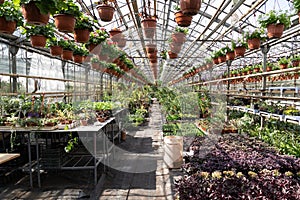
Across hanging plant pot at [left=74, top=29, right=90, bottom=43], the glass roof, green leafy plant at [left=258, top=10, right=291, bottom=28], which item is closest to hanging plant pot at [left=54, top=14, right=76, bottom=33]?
hanging plant pot at [left=74, top=29, right=90, bottom=43]

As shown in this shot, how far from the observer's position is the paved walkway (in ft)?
11.5

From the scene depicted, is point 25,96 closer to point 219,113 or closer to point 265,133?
point 265,133

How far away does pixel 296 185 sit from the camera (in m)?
2.42

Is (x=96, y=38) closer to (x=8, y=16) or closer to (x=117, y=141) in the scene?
(x=8, y=16)

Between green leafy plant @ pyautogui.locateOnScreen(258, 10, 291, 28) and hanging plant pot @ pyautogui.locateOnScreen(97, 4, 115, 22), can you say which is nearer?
hanging plant pot @ pyautogui.locateOnScreen(97, 4, 115, 22)

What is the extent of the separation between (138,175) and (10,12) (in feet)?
9.62

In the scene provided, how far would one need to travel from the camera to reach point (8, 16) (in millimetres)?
3064

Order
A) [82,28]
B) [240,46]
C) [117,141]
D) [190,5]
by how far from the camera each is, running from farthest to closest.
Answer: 1. [117,141]
2. [240,46]
3. [82,28]
4. [190,5]

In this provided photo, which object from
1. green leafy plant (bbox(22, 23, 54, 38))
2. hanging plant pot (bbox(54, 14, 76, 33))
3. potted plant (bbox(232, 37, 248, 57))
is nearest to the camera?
hanging plant pot (bbox(54, 14, 76, 33))

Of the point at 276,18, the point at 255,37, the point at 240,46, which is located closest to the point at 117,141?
the point at 240,46

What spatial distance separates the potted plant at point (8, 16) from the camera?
10.0 ft

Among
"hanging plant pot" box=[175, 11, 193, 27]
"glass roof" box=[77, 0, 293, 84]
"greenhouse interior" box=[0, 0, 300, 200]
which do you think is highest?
"glass roof" box=[77, 0, 293, 84]

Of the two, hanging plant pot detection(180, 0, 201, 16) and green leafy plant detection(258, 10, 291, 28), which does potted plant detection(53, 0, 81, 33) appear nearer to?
hanging plant pot detection(180, 0, 201, 16)

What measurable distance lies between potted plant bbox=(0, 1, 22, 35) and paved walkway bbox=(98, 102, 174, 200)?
2411 millimetres
